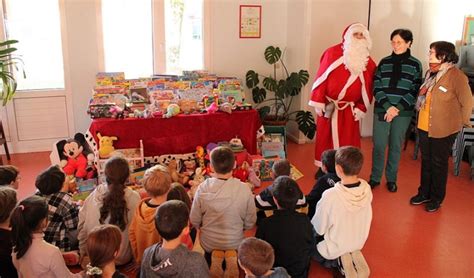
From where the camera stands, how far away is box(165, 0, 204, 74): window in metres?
5.71

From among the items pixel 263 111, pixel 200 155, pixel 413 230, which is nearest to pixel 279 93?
pixel 263 111

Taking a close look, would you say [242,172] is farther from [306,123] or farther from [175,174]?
[306,123]

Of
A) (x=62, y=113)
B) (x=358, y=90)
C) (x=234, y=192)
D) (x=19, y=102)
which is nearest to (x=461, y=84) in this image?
(x=358, y=90)

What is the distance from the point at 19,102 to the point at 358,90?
3.94 m

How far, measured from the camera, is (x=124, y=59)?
18.5 feet

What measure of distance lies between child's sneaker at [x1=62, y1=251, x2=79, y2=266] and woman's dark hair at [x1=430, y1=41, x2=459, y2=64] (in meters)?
3.20

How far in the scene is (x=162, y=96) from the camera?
16.1 ft

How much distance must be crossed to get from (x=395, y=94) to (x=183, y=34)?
290cm

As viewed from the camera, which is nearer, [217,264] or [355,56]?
[217,264]

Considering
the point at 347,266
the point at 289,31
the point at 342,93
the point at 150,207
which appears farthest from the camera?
the point at 289,31

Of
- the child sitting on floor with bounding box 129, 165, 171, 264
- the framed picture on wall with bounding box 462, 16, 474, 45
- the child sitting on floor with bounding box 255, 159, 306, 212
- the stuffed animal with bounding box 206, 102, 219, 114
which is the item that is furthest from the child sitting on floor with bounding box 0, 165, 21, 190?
the framed picture on wall with bounding box 462, 16, 474, 45

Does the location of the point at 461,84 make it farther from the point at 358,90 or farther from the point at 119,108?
the point at 119,108

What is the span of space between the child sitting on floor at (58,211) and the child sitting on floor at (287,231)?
133cm

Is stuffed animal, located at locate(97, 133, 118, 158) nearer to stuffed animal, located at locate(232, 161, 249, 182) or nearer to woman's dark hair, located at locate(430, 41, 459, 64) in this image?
stuffed animal, located at locate(232, 161, 249, 182)
